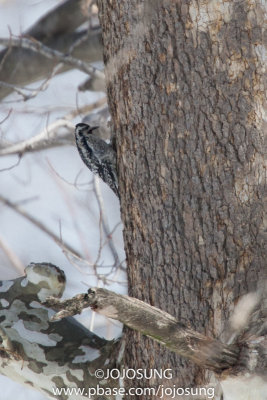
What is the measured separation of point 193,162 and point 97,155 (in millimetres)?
1665

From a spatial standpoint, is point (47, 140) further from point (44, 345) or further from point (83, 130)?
point (44, 345)

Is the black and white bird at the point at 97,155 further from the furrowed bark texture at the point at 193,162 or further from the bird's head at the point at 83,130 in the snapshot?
the furrowed bark texture at the point at 193,162

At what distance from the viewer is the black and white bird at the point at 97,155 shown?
3.91 meters

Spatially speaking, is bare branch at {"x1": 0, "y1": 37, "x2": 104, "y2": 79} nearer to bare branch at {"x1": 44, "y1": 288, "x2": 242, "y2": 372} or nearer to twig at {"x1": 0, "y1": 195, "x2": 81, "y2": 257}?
twig at {"x1": 0, "y1": 195, "x2": 81, "y2": 257}

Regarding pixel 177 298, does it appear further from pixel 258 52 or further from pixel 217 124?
pixel 258 52

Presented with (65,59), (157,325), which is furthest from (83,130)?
(157,325)

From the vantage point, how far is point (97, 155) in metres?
4.26

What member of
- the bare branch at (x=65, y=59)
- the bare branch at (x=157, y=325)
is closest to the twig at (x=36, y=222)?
the bare branch at (x=65, y=59)

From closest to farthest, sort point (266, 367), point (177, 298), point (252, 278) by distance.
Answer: point (266, 367) < point (252, 278) < point (177, 298)

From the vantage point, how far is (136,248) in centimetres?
286

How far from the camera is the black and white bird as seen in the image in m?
3.91

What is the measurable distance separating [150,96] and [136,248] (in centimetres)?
66

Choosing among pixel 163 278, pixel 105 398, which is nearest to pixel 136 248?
pixel 163 278

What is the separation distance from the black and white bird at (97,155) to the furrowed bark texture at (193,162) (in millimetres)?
760
